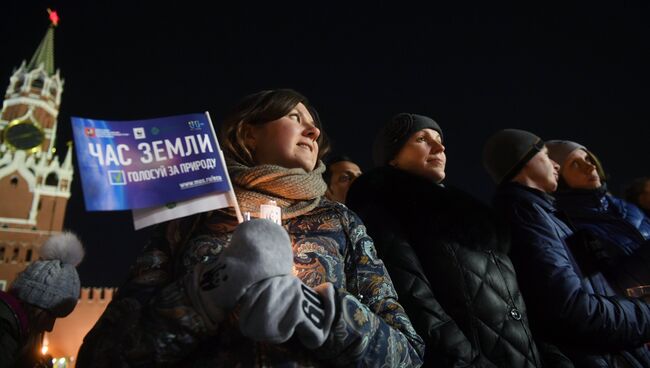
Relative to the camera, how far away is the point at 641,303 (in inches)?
102

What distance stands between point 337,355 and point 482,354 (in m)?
1.08

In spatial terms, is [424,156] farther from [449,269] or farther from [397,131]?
[449,269]

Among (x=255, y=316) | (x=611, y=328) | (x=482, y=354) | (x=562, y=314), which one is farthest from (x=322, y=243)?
(x=611, y=328)

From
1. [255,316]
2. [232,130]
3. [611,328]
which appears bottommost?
[611,328]

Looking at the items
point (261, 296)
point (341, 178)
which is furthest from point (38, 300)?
point (341, 178)

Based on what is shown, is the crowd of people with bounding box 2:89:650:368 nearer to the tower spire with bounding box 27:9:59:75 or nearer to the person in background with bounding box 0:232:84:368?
the person in background with bounding box 0:232:84:368

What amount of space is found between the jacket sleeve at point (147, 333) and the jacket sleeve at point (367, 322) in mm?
432

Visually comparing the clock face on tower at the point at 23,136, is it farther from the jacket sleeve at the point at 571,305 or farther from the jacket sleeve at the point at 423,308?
the jacket sleeve at the point at 571,305

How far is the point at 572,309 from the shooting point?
2.42 meters

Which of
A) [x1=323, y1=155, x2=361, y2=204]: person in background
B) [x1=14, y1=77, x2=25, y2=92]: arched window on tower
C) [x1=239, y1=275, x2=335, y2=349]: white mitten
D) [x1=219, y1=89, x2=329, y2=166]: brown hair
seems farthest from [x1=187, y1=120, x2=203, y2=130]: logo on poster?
[x1=14, y1=77, x2=25, y2=92]: arched window on tower

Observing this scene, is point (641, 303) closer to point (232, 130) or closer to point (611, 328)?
point (611, 328)

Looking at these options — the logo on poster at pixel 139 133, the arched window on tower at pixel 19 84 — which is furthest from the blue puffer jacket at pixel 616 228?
the arched window on tower at pixel 19 84

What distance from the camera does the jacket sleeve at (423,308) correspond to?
2062 millimetres

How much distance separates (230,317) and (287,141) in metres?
0.92
